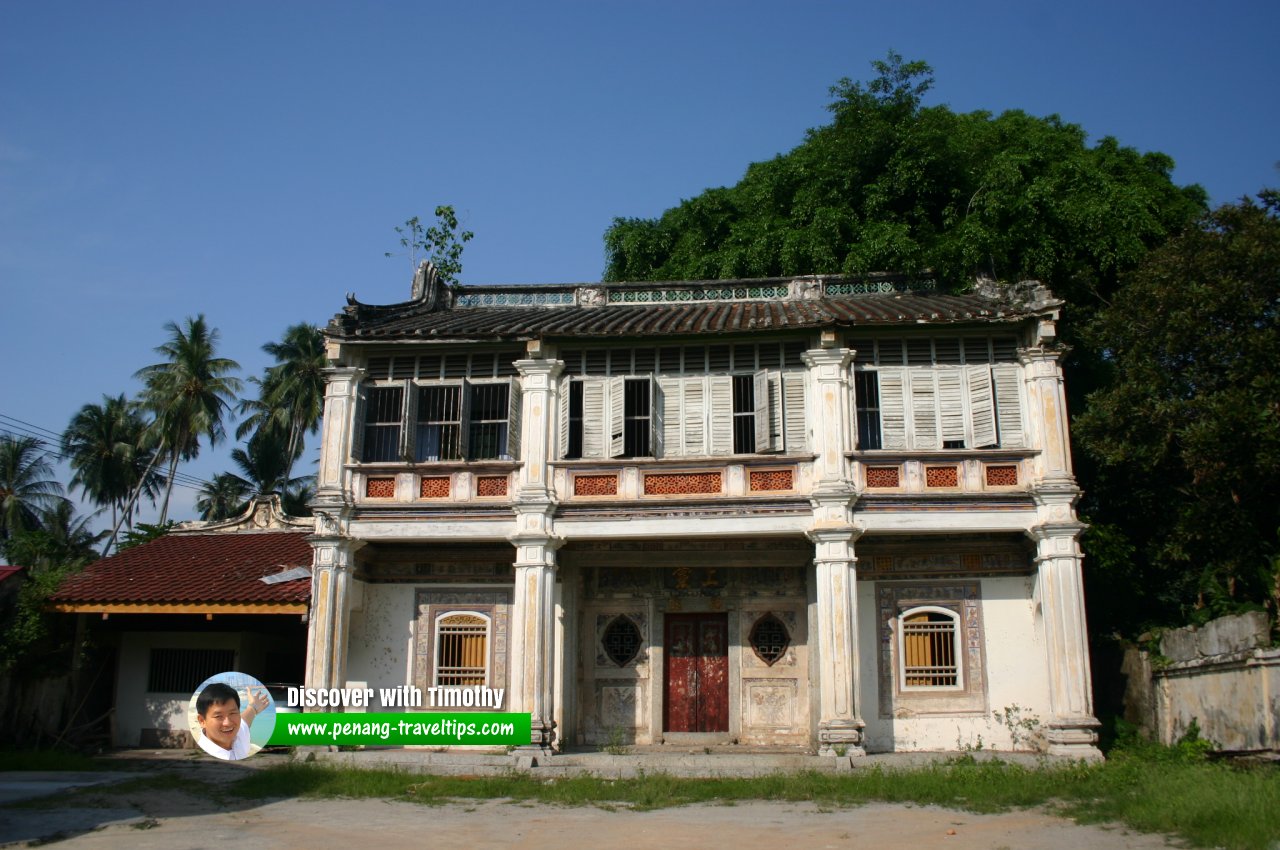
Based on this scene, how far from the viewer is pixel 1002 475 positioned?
1566 centimetres

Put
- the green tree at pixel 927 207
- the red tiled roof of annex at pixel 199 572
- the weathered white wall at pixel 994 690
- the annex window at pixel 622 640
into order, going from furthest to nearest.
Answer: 1. the green tree at pixel 927 207
2. the annex window at pixel 622 640
3. the red tiled roof of annex at pixel 199 572
4. the weathered white wall at pixel 994 690

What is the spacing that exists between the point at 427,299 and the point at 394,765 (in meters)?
9.00

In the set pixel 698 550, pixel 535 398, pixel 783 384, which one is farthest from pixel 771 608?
pixel 535 398

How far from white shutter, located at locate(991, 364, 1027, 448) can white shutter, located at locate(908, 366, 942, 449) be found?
95 cm

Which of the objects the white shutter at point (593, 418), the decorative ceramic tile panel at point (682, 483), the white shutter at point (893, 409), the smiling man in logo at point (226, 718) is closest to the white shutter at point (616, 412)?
the white shutter at point (593, 418)

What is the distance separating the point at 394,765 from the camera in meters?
14.9

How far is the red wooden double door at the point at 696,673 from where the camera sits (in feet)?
55.7

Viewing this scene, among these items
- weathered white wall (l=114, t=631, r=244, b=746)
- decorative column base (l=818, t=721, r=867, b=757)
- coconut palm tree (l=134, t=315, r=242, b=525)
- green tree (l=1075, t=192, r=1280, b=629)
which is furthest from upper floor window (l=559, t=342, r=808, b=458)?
coconut palm tree (l=134, t=315, r=242, b=525)

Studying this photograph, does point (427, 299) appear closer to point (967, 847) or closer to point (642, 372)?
point (642, 372)

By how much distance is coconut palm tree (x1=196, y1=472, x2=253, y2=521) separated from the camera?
37906 millimetres

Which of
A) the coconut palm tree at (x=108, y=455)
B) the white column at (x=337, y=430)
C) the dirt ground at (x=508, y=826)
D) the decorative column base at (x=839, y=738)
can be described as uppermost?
the coconut palm tree at (x=108, y=455)

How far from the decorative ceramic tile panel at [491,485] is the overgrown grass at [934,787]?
14.3 feet

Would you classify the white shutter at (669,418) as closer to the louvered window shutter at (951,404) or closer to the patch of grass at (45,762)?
the louvered window shutter at (951,404)

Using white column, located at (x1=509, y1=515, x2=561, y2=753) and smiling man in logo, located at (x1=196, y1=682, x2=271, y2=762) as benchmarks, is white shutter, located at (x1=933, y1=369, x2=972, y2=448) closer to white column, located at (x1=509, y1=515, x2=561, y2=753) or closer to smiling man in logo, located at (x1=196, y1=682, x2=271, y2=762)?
white column, located at (x1=509, y1=515, x2=561, y2=753)
